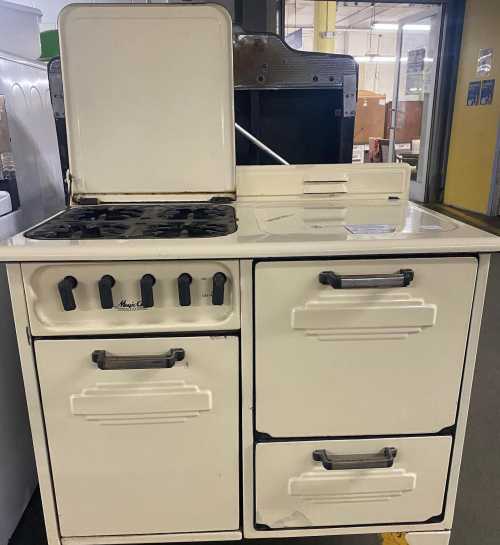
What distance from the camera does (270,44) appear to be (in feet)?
4.90

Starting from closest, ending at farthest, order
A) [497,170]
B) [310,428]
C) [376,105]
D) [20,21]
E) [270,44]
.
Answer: [310,428] < [270,44] < [20,21] < [497,170] < [376,105]

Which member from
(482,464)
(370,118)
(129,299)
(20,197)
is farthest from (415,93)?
(129,299)

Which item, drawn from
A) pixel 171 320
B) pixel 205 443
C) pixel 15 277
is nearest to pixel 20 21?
pixel 15 277

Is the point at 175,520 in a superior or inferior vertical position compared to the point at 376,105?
inferior

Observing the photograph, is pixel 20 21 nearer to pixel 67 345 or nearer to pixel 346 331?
pixel 67 345

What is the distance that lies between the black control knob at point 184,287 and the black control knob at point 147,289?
0.05 metres

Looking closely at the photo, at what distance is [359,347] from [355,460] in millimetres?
247

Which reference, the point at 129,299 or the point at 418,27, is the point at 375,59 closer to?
the point at 418,27

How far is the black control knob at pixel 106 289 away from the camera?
2.68 feet

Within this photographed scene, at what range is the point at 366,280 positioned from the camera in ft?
2.73

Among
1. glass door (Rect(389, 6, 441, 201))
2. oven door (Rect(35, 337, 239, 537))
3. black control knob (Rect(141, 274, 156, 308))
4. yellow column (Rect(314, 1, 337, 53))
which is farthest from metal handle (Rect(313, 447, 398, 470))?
yellow column (Rect(314, 1, 337, 53))

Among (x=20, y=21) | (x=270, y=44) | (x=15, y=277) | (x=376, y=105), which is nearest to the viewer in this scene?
(x=15, y=277)

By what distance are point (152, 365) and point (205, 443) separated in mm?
215

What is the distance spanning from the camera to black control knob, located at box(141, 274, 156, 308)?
821mm
